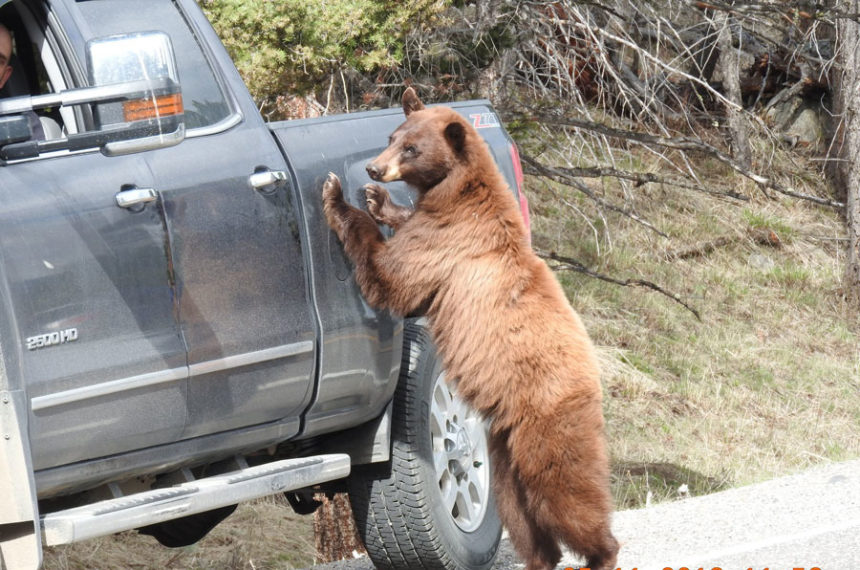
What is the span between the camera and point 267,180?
4.20 meters

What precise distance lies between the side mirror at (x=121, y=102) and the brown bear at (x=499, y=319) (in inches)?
48.7

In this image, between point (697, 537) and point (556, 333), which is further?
point (697, 537)

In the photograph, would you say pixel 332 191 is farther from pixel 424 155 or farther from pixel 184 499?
pixel 184 499

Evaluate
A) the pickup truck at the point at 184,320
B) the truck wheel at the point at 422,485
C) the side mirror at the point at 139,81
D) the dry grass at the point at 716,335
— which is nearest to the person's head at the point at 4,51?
the pickup truck at the point at 184,320

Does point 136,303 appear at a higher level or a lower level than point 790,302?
higher

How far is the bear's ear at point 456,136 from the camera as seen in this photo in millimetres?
4410

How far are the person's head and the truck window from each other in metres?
0.33

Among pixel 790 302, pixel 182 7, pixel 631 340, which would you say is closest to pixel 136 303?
pixel 182 7

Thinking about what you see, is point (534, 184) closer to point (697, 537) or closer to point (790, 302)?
point (790, 302)

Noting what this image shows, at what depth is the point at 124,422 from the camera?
3.63 metres

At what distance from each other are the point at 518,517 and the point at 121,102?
240cm

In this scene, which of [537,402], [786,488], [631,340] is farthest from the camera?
[631,340]

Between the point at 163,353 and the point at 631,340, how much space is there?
8.66 meters

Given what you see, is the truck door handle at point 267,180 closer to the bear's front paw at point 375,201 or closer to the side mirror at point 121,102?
the bear's front paw at point 375,201
